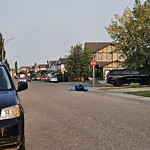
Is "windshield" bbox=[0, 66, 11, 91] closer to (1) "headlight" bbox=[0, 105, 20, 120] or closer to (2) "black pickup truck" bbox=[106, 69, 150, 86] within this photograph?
(1) "headlight" bbox=[0, 105, 20, 120]

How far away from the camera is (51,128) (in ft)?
32.0

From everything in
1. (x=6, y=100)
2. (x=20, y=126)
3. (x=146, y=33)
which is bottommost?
(x=20, y=126)

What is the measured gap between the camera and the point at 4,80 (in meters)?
6.86

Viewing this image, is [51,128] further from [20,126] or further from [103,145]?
[20,126]

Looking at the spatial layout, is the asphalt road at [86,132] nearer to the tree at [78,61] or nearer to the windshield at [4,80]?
the windshield at [4,80]

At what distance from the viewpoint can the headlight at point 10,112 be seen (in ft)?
18.0

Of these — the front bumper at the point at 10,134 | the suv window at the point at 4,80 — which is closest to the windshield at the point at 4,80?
the suv window at the point at 4,80

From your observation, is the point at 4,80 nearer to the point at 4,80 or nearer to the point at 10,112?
the point at 4,80

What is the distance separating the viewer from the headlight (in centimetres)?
550

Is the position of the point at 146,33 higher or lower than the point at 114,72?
higher

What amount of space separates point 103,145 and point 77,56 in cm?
5615

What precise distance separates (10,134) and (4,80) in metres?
1.69

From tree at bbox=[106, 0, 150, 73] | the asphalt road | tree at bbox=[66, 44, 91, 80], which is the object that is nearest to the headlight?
the asphalt road

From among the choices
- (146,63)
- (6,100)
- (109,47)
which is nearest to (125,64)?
(146,63)
